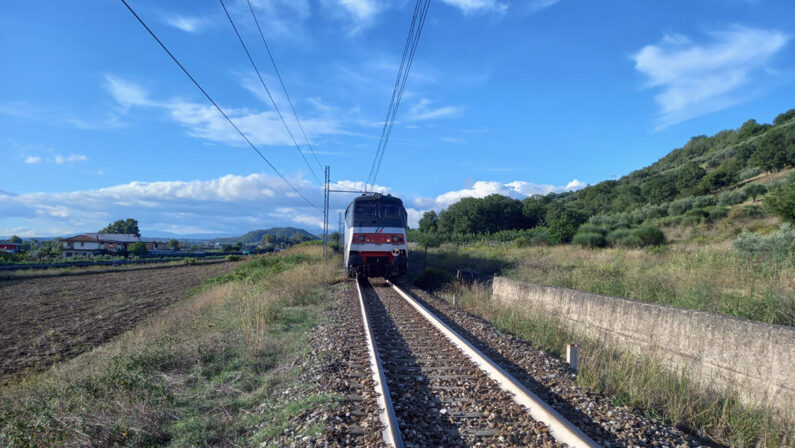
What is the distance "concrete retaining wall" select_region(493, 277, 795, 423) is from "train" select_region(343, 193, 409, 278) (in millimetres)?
8911

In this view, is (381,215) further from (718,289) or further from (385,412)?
(385,412)

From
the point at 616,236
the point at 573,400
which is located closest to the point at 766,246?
the point at 573,400

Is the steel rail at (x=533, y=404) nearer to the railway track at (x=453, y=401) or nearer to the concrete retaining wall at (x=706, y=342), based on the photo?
the railway track at (x=453, y=401)

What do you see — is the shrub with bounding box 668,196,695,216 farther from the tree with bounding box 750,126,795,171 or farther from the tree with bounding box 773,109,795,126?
the tree with bounding box 773,109,795,126

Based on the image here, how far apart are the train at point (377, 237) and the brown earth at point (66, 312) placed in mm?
8768

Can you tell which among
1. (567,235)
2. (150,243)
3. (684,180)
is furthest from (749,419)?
(150,243)

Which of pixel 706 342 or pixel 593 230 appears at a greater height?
pixel 593 230

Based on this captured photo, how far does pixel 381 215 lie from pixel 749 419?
1350 cm

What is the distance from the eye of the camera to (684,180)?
58062 millimetres

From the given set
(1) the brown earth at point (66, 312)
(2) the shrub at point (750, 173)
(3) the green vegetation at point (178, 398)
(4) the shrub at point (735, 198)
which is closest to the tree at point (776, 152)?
(2) the shrub at point (750, 173)

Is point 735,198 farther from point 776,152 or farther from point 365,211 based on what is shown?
point 365,211

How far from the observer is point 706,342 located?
5887 millimetres

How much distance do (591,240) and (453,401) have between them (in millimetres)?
27066

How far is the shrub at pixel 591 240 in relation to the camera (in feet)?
94.5
